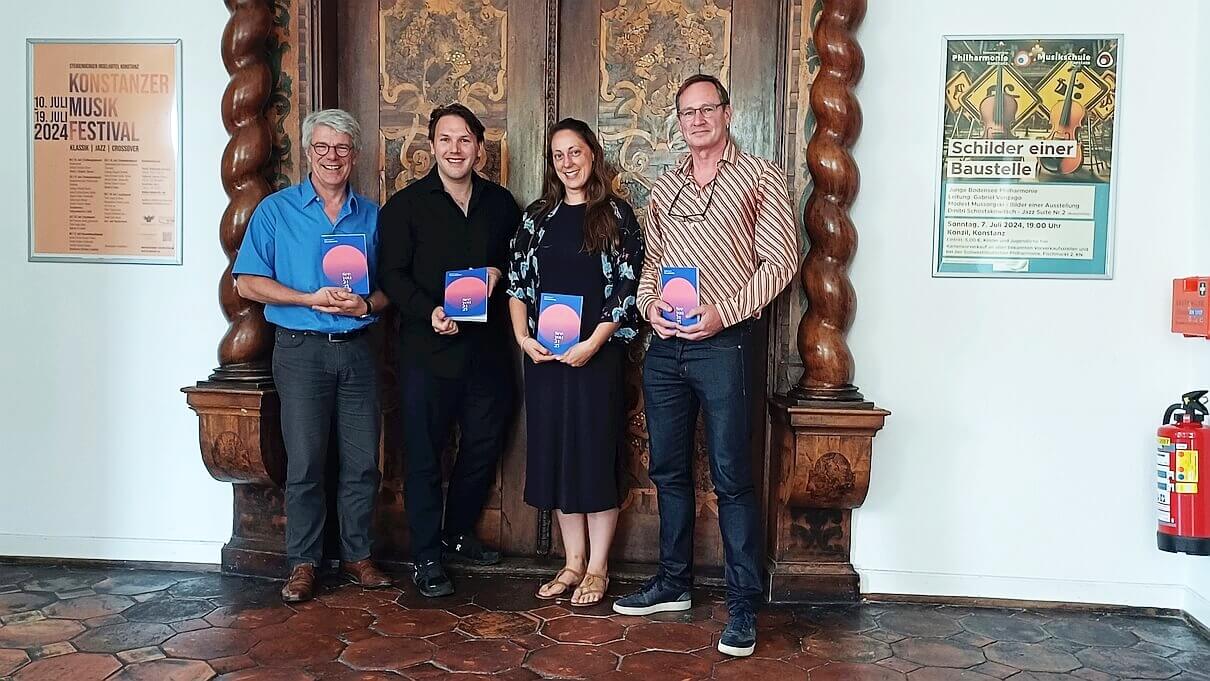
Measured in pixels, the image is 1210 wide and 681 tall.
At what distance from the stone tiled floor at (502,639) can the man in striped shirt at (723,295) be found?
0.25 metres

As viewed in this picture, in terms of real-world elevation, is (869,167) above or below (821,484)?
above

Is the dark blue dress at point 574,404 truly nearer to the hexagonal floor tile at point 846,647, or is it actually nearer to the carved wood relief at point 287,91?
the hexagonal floor tile at point 846,647

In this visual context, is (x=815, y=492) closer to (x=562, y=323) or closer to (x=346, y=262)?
(x=562, y=323)

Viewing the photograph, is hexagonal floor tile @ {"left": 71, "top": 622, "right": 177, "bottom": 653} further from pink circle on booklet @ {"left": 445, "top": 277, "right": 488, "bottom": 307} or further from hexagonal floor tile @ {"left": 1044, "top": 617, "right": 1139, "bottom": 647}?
hexagonal floor tile @ {"left": 1044, "top": 617, "right": 1139, "bottom": 647}

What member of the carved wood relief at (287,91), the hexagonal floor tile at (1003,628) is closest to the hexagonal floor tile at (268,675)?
the carved wood relief at (287,91)

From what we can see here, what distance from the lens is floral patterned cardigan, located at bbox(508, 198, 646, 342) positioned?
3.17 m

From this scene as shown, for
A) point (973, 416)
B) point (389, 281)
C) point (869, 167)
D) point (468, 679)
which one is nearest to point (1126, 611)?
point (973, 416)

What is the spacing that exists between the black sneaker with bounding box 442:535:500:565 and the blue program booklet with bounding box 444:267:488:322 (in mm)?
909

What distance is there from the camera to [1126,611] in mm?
3369

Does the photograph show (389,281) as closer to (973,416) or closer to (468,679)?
(468,679)

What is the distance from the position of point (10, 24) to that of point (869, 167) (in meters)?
3.24

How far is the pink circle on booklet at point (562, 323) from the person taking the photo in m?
3.13

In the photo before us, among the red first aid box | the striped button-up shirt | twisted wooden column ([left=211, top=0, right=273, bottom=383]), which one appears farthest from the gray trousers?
the red first aid box

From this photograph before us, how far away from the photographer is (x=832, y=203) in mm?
3303
